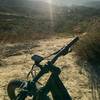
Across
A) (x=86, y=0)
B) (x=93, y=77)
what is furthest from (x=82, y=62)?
(x=86, y=0)

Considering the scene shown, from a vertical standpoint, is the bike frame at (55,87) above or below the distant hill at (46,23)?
above

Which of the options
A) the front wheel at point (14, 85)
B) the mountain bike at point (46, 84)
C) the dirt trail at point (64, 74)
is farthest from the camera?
the dirt trail at point (64, 74)

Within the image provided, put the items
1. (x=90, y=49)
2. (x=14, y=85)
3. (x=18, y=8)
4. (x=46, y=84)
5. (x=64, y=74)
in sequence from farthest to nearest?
(x=18, y=8) → (x=90, y=49) → (x=64, y=74) → (x=14, y=85) → (x=46, y=84)

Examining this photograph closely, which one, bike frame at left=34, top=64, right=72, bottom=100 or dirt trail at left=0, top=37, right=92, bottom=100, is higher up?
bike frame at left=34, top=64, right=72, bottom=100

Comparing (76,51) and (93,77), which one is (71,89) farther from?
(76,51)

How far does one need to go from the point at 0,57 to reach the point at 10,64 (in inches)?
57.5

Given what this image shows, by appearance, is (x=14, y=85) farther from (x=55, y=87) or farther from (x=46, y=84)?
(x=55, y=87)

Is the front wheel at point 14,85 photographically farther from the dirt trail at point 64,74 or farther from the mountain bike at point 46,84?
the dirt trail at point 64,74

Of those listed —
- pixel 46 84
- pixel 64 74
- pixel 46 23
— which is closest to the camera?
pixel 46 84

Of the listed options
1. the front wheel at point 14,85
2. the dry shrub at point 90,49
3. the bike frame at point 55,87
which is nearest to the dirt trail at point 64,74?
the dry shrub at point 90,49

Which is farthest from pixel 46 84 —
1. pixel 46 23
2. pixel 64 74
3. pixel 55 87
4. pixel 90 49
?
pixel 46 23

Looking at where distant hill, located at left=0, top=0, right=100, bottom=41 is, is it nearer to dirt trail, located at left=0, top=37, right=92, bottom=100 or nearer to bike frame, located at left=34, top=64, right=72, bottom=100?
dirt trail, located at left=0, top=37, right=92, bottom=100

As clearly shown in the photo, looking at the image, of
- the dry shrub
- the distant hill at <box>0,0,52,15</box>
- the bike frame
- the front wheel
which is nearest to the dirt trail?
the dry shrub

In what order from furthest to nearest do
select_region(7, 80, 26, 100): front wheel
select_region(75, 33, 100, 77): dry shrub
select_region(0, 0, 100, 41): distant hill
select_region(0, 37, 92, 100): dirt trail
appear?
1. select_region(0, 0, 100, 41): distant hill
2. select_region(75, 33, 100, 77): dry shrub
3. select_region(0, 37, 92, 100): dirt trail
4. select_region(7, 80, 26, 100): front wheel
